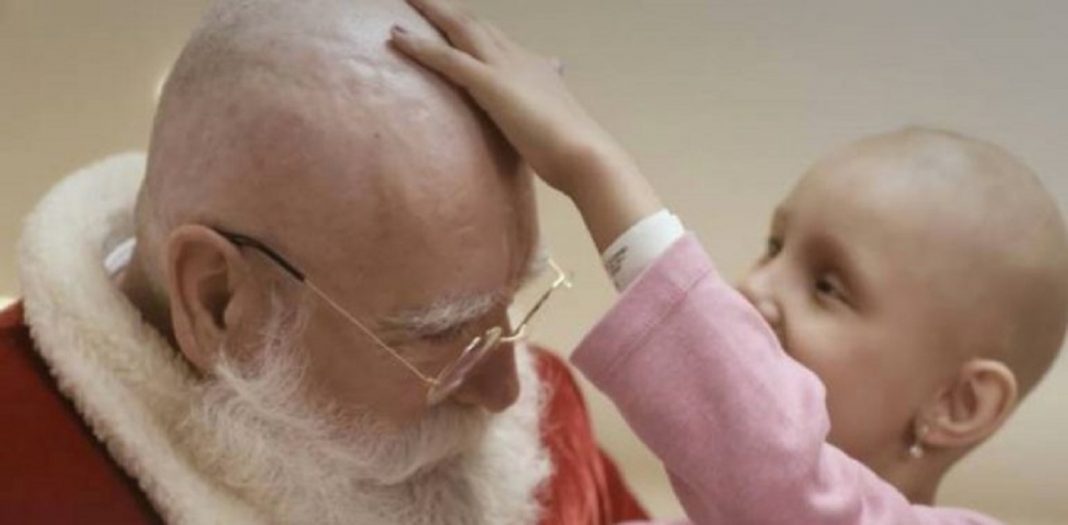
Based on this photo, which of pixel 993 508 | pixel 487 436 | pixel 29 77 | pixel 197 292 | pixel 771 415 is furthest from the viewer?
pixel 993 508

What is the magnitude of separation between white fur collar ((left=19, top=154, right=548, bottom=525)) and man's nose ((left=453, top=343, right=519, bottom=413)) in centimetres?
18

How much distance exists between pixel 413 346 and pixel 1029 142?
43.5 inches

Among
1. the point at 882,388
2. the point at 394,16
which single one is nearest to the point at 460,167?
the point at 394,16

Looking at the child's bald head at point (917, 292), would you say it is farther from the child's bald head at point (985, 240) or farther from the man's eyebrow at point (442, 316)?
the man's eyebrow at point (442, 316)

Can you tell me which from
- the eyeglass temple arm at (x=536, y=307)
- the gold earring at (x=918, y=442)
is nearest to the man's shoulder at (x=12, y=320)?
the eyeglass temple arm at (x=536, y=307)

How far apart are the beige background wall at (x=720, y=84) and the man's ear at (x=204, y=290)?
2.64ft

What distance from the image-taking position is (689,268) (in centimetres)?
99

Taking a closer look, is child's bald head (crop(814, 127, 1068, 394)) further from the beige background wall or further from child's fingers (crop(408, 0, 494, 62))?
the beige background wall

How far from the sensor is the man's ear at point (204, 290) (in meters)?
1.06

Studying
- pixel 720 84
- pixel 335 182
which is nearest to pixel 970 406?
pixel 335 182

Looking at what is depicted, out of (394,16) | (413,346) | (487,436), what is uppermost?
(394,16)

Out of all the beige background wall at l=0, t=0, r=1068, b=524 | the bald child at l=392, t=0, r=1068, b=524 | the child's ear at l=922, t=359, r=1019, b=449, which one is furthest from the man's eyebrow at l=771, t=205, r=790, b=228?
the beige background wall at l=0, t=0, r=1068, b=524

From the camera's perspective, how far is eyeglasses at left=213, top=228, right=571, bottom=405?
3.48ft

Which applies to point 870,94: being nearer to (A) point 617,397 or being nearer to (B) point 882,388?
(B) point 882,388
